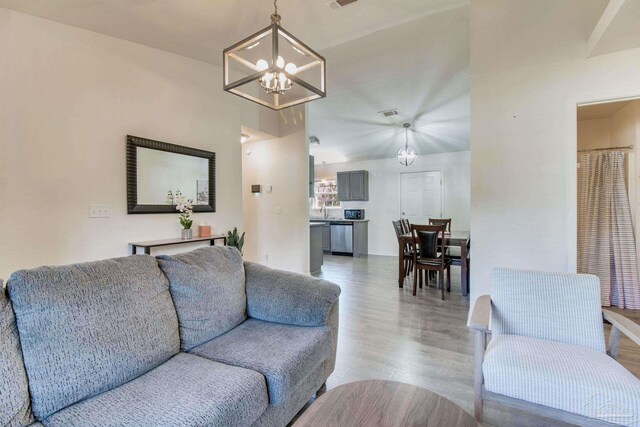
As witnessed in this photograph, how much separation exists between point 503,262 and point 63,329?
298 centimetres

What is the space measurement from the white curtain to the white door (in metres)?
3.36

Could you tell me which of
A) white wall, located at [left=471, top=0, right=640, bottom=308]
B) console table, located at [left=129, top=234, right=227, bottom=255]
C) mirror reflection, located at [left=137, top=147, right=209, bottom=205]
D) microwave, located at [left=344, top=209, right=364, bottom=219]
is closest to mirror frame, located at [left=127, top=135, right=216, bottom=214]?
mirror reflection, located at [left=137, top=147, right=209, bottom=205]

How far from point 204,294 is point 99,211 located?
1786 millimetres

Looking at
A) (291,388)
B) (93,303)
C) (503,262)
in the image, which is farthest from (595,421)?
(93,303)

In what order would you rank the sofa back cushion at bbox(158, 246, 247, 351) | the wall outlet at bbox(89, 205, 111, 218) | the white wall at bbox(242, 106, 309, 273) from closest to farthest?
1. the sofa back cushion at bbox(158, 246, 247, 351)
2. the wall outlet at bbox(89, 205, 111, 218)
3. the white wall at bbox(242, 106, 309, 273)

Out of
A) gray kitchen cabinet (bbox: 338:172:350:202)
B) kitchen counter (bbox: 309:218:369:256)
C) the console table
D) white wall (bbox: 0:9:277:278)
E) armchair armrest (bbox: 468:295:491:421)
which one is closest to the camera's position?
armchair armrest (bbox: 468:295:491:421)

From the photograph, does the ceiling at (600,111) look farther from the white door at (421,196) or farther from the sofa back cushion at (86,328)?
the sofa back cushion at (86,328)

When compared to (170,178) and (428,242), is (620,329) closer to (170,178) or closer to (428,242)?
(428,242)

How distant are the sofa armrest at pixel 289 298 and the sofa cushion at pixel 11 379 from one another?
1.03 m

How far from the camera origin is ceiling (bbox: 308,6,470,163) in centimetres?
280

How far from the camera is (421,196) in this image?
6766mm

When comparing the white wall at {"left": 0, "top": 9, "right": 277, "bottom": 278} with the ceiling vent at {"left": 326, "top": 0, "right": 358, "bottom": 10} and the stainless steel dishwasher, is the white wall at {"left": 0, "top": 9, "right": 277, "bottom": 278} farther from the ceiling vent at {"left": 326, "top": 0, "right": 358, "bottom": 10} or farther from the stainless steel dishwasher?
the stainless steel dishwasher

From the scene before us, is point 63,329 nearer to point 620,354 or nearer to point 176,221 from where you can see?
point 176,221

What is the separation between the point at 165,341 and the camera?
1.35m
